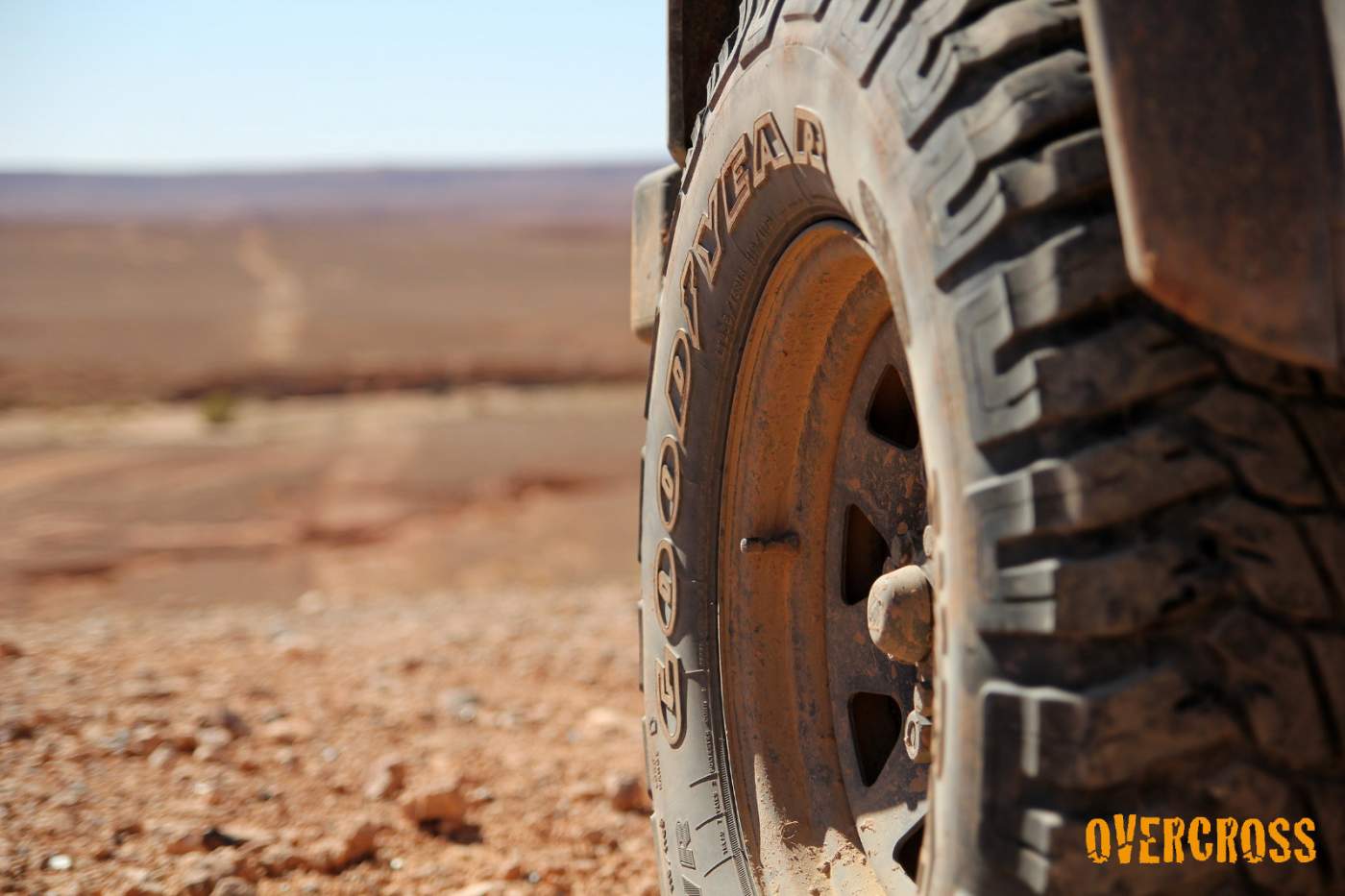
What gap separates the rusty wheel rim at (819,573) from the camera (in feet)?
6.23

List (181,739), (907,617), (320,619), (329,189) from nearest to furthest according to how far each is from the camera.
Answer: (907,617), (181,739), (320,619), (329,189)

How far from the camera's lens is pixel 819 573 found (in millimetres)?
2094

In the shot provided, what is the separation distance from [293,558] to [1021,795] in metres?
7.55

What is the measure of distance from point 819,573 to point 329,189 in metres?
146

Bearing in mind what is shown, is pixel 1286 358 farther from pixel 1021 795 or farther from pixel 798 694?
pixel 798 694

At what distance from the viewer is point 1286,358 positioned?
1.11 meters

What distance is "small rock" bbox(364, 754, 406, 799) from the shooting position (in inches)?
129

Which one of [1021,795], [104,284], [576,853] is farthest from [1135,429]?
[104,284]

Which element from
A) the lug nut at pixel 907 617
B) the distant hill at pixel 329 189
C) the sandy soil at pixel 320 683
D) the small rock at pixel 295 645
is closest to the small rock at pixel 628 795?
the sandy soil at pixel 320 683

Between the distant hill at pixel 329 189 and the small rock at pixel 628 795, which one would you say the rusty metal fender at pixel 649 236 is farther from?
the distant hill at pixel 329 189

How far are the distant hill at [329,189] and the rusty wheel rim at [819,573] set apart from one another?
110m

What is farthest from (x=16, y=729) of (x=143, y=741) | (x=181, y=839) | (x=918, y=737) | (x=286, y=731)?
(x=918, y=737)

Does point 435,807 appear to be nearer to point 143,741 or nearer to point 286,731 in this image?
point 286,731

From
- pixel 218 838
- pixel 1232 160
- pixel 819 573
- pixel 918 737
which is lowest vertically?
pixel 218 838
